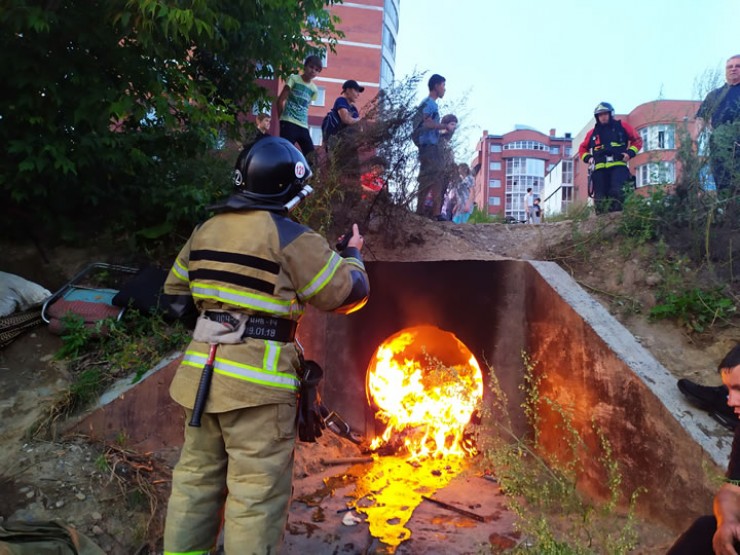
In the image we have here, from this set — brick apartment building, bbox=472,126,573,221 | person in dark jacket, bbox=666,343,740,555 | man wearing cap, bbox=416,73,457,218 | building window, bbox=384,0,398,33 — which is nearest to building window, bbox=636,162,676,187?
man wearing cap, bbox=416,73,457,218

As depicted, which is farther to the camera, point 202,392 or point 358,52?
point 358,52

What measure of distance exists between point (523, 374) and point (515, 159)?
71.7 m

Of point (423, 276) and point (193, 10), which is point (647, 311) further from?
point (193, 10)

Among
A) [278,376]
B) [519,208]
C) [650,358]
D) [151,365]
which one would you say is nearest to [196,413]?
[278,376]

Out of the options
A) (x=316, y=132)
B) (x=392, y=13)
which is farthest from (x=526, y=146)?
(x=316, y=132)

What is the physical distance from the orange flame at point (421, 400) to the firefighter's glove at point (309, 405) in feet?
8.57

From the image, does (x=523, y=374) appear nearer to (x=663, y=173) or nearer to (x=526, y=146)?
(x=663, y=173)

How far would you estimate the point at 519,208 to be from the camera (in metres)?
73.2

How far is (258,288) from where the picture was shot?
95.7 inches

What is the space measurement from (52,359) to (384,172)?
12.3ft

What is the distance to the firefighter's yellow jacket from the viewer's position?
2.39 meters

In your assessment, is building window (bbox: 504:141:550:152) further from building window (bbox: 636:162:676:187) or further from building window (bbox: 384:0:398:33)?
building window (bbox: 636:162:676:187)

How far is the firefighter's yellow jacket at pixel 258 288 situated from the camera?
2.39 m

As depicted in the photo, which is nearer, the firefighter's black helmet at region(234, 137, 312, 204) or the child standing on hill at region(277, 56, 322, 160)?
the firefighter's black helmet at region(234, 137, 312, 204)
